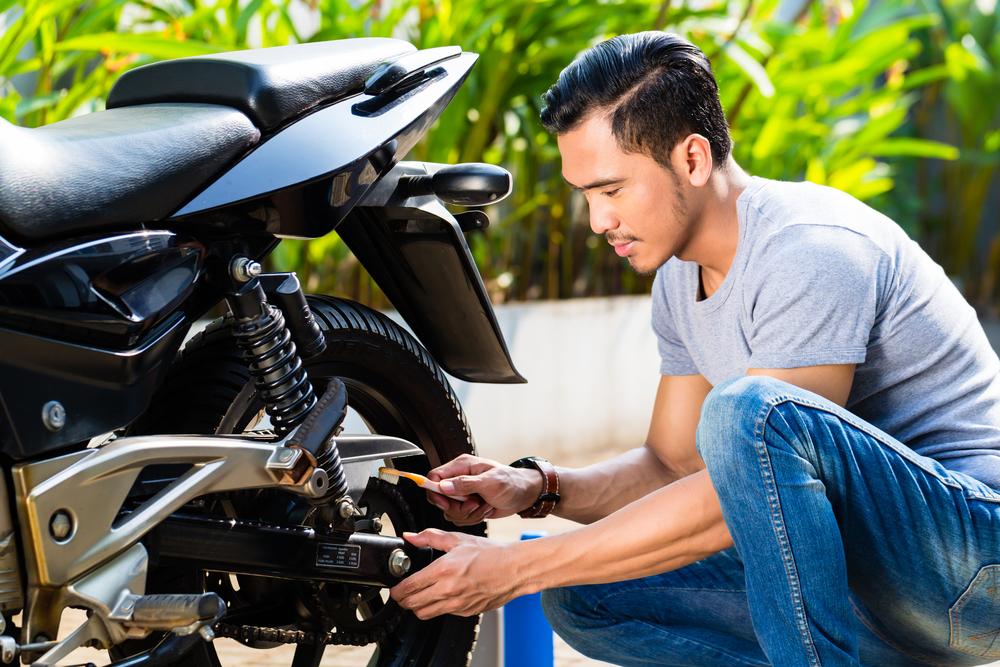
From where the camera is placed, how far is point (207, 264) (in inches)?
43.4

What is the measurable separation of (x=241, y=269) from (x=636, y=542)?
0.61 m

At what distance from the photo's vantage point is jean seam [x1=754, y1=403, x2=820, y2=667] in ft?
3.73

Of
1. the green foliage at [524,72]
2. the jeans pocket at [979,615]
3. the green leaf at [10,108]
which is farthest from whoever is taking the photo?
the green foliage at [524,72]

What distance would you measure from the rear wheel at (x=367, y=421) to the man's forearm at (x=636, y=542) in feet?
0.89

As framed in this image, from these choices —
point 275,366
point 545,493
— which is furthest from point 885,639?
point 275,366

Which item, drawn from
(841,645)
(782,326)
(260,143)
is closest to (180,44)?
(260,143)

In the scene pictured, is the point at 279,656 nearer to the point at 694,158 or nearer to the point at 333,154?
the point at 333,154

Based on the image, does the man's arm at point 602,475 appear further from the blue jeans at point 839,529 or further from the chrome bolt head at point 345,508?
the blue jeans at point 839,529

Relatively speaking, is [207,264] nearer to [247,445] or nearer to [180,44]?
[247,445]

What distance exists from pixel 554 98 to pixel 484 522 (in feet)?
2.24

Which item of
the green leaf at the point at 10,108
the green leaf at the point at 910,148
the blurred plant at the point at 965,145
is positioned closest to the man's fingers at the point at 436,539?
the green leaf at the point at 10,108

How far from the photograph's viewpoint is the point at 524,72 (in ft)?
11.1

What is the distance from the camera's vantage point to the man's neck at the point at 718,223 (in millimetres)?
1397

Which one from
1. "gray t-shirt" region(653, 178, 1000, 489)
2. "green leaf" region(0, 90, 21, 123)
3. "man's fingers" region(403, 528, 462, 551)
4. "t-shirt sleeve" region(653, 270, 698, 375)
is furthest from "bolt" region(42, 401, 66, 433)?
"green leaf" region(0, 90, 21, 123)
